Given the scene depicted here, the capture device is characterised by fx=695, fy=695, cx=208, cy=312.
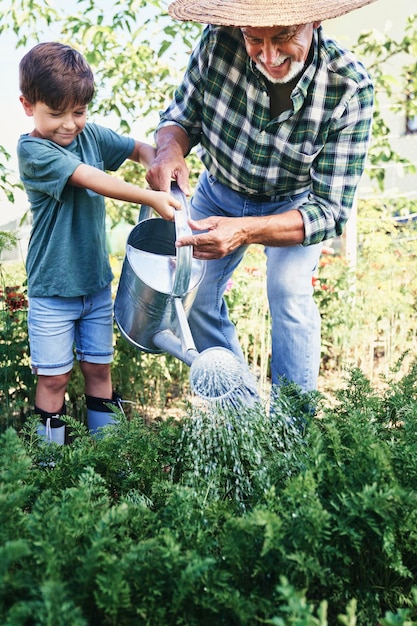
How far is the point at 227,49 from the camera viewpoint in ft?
7.44

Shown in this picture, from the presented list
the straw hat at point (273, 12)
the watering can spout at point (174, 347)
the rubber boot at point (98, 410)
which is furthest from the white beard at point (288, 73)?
the rubber boot at point (98, 410)

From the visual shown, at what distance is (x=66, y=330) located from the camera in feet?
7.67

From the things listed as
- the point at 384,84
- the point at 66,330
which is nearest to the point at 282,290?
the point at 66,330

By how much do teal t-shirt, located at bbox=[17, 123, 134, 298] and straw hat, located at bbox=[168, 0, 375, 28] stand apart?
0.61m

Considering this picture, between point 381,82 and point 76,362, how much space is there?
8.56ft

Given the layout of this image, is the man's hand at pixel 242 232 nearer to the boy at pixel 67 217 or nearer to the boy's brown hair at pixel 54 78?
the boy at pixel 67 217

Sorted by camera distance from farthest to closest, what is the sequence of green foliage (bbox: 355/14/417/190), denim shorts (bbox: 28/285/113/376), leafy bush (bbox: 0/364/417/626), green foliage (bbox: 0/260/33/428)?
1. green foliage (bbox: 355/14/417/190)
2. green foliage (bbox: 0/260/33/428)
3. denim shorts (bbox: 28/285/113/376)
4. leafy bush (bbox: 0/364/417/626)

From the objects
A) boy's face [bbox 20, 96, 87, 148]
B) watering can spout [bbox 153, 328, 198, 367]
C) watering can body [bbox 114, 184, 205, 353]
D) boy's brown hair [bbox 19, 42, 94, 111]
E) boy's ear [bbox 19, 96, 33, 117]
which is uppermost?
boy's brown hair [bbox 19, 42, 94, 111]

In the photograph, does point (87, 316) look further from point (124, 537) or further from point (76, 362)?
point (124, 537)

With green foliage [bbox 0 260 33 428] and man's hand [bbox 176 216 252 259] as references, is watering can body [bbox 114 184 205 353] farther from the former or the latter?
green foliage [bbox 0 260 33 428]

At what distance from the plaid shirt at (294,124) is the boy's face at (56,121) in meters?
0.39

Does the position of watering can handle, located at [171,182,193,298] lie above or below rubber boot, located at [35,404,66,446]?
above

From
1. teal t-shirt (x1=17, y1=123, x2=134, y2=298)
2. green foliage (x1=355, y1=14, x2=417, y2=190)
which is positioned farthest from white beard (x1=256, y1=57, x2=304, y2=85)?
green foliage (x1=355, y1=14, x2=417, y2=190)

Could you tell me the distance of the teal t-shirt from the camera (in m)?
2.19
